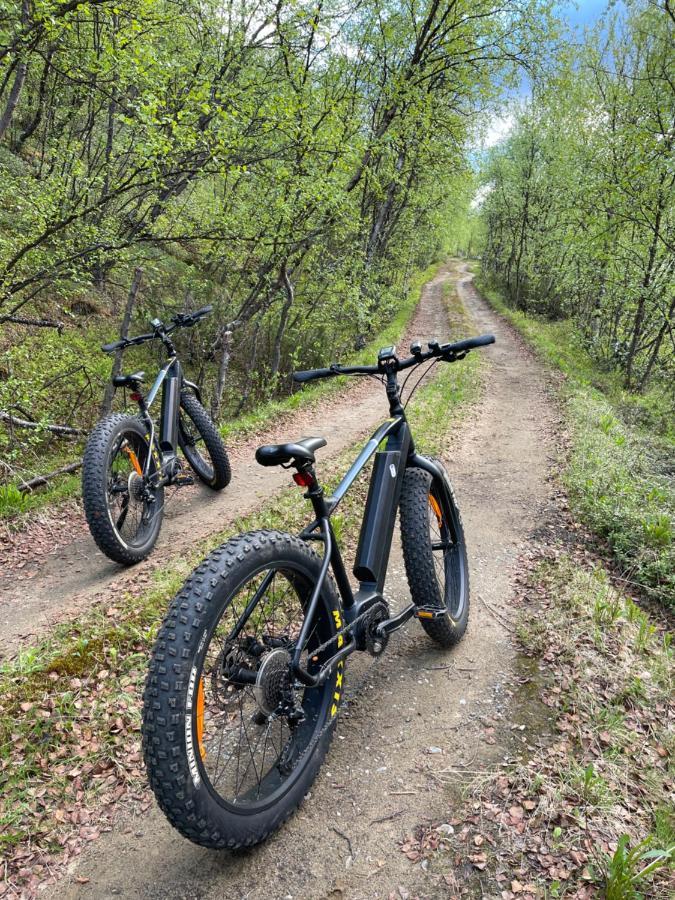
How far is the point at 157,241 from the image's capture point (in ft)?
23.7

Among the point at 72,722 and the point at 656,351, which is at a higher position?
the point at 656,351

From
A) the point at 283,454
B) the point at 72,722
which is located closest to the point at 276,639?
the point at 283,454

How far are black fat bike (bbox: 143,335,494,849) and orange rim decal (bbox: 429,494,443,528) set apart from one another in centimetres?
2

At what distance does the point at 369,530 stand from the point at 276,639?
0.85m

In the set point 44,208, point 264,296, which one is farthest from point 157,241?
point 264,296

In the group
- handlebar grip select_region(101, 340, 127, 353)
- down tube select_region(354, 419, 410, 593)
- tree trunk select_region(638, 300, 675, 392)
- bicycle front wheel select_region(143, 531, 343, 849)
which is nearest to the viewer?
bicycle front wheel select_region(143, 531, 343, 849)

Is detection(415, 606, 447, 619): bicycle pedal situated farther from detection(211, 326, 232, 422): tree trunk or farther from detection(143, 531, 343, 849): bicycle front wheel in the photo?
detection(211, 326, 232, 422): tree trunk

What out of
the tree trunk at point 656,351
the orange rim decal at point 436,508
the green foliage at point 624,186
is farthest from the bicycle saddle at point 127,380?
the tree trunk at point 656,351

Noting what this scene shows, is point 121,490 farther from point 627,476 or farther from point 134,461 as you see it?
point 627,476

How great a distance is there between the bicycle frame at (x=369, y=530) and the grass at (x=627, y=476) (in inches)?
117

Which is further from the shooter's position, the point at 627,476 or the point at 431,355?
the point at 627,476

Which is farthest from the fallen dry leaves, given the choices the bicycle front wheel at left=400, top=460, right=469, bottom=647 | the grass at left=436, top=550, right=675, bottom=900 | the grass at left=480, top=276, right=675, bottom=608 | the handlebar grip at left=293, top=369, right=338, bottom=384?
the handlebar grip at left=293, top=369, right=338, bottom=384

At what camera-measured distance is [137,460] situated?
4871 millimetres

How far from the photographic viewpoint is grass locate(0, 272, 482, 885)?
233cm
